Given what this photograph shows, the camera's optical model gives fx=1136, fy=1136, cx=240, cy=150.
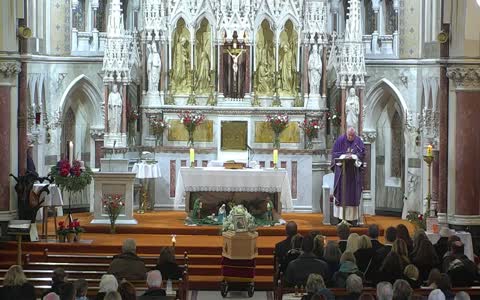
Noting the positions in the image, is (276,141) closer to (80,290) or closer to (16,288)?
(16,288)

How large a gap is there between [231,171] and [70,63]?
619 cm

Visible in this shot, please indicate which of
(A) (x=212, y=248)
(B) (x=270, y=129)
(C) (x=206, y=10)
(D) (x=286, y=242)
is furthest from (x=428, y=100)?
(D) (x=286, y=242)

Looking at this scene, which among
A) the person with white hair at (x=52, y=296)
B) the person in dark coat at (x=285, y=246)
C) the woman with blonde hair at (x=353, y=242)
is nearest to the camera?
the person with white hair at (x=52, y=296)

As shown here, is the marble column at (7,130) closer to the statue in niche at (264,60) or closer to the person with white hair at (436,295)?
the statue in niche at (264,60)

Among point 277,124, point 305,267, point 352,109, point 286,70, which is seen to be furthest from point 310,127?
point 305,267

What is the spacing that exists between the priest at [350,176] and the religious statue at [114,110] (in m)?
5.95

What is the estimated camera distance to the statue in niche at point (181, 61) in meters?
28.8

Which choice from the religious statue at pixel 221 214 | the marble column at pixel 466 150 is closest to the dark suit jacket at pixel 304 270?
the marble column at pixel 466 150

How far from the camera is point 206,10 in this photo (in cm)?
2861

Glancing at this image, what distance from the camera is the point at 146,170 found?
27297 mm

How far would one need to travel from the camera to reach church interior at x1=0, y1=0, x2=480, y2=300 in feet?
76.6

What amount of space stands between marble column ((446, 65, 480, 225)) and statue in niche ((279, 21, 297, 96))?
6.45 metres

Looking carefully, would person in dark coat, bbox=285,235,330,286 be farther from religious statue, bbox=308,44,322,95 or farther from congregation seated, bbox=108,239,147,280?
religious statue, bbox=308,44,322,95

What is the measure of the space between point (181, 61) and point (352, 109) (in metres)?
4.61
